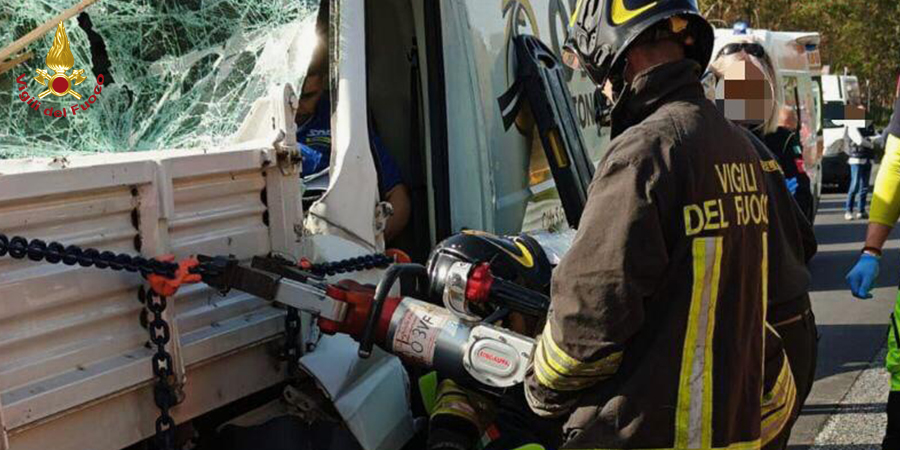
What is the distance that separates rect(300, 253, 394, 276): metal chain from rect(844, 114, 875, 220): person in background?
43.7 feet

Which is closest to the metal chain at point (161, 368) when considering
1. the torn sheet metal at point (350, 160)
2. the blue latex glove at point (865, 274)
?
the torn sheet metal at point (350, 160)

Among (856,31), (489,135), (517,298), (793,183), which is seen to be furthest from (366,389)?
(856,31)

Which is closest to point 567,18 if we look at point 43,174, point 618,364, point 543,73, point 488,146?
point 543,73

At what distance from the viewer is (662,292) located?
6.44 feet

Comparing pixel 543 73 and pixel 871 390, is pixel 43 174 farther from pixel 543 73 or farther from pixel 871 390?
pixel 871 390

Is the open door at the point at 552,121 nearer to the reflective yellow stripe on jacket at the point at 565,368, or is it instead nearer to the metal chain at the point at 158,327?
the reflective yellow stripe on jacket at the point at 565,368

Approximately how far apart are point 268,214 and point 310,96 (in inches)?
36.3

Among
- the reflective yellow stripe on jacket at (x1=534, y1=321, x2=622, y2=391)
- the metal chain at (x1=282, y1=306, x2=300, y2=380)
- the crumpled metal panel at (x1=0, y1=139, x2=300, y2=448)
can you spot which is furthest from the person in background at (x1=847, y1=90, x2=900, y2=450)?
the crumpled metal panel at (x1=0, y1=139, x2=300, y2=448)

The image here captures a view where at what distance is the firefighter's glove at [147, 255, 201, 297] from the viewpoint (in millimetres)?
2008

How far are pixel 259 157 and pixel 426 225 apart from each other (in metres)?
1.10

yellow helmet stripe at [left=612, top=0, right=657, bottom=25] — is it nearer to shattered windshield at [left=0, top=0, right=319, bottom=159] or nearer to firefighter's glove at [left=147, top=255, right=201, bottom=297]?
firefighter's glove at [left=147, top=255, right=201, bottom=297]

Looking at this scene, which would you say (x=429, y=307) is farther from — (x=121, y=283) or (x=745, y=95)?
(x=745, y=95)

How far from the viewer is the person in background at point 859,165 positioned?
47.8ft

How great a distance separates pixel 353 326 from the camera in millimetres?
2330
